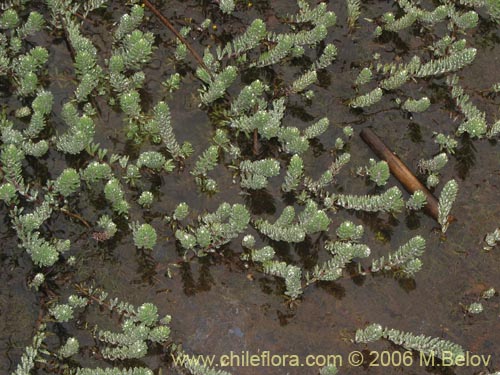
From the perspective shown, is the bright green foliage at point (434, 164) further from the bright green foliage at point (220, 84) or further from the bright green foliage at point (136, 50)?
the bright green foliage at point (136, 50)

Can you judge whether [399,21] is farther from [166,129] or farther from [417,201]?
[166,129]

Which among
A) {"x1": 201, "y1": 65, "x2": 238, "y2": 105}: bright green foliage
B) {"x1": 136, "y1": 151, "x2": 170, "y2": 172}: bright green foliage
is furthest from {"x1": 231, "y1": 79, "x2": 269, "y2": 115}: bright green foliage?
{"x1": 136, "y1": 151, "x2": 170, "y2": 172}: bright green foliage

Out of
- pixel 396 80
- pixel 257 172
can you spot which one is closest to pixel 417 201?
pixel 396 80

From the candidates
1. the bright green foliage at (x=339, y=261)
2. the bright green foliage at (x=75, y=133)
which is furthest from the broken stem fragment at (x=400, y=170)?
the bright green foliage at (x=75, y=133)

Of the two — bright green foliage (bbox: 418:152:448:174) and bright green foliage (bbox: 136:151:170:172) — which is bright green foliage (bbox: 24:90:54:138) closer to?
bright green foliage (bbox: 136:151:170:172)

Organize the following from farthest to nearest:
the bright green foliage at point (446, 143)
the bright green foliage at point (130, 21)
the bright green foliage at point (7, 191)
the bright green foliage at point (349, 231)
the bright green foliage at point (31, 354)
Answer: the bright green foliage at point (446, 143), the bright green foliage at point (130, 21), the bright green foliage at point (349, 231), the bright green foliage at point (7, 191), the bright green foliage at point (31, 354)

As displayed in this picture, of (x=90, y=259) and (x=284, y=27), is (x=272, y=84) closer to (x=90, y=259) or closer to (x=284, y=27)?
(x=284, y=27)
